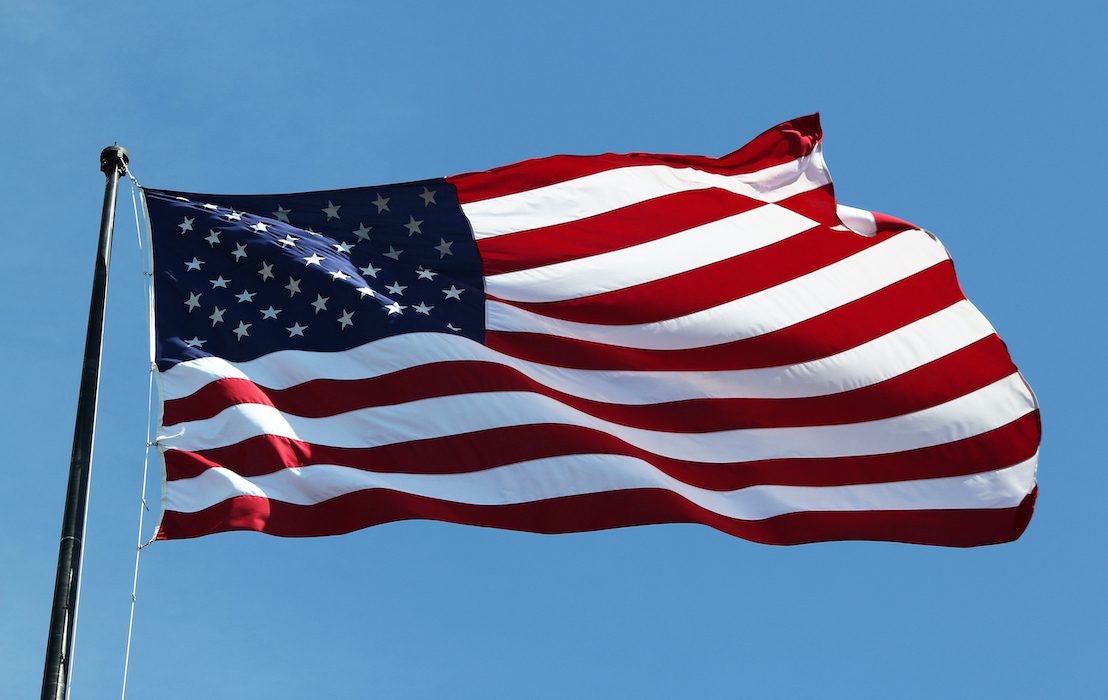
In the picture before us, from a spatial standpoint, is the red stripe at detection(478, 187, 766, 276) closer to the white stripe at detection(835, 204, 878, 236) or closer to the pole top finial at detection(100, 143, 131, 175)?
the white stripe at detection(835, 204, 878, 236)

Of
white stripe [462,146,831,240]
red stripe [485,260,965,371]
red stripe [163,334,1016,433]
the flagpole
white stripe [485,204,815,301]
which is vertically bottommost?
the flagpole

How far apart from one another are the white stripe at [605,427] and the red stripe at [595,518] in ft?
1.98

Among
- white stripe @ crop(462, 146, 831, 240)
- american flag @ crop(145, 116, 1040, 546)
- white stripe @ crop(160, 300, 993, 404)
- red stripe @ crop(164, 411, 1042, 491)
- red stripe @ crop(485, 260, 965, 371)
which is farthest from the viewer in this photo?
white stripe @ crop(462, 146, 831, 240)

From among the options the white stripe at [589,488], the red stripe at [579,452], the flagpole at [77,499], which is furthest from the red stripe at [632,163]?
the flagpole at [77,499]

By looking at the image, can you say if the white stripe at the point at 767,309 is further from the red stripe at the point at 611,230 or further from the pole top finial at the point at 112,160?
the pole top finial at the point at 112,160

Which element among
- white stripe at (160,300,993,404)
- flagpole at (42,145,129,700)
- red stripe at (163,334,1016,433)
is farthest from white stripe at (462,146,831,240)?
flagpole at (42,145,129,700)

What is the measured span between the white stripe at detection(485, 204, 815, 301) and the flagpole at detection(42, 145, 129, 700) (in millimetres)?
3930

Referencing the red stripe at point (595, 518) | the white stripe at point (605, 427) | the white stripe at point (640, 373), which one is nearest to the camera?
the red stripe at point (595, 518)

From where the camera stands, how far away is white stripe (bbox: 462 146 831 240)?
15695 mm

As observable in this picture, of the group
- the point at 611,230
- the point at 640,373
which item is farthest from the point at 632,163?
the point at 640,373

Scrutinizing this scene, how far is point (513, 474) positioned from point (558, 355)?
4.79ft

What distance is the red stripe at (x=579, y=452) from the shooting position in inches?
517

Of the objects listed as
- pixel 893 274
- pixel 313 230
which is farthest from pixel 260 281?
pixel 893 274

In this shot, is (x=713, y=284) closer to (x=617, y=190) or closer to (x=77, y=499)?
(x=617, y=190)
